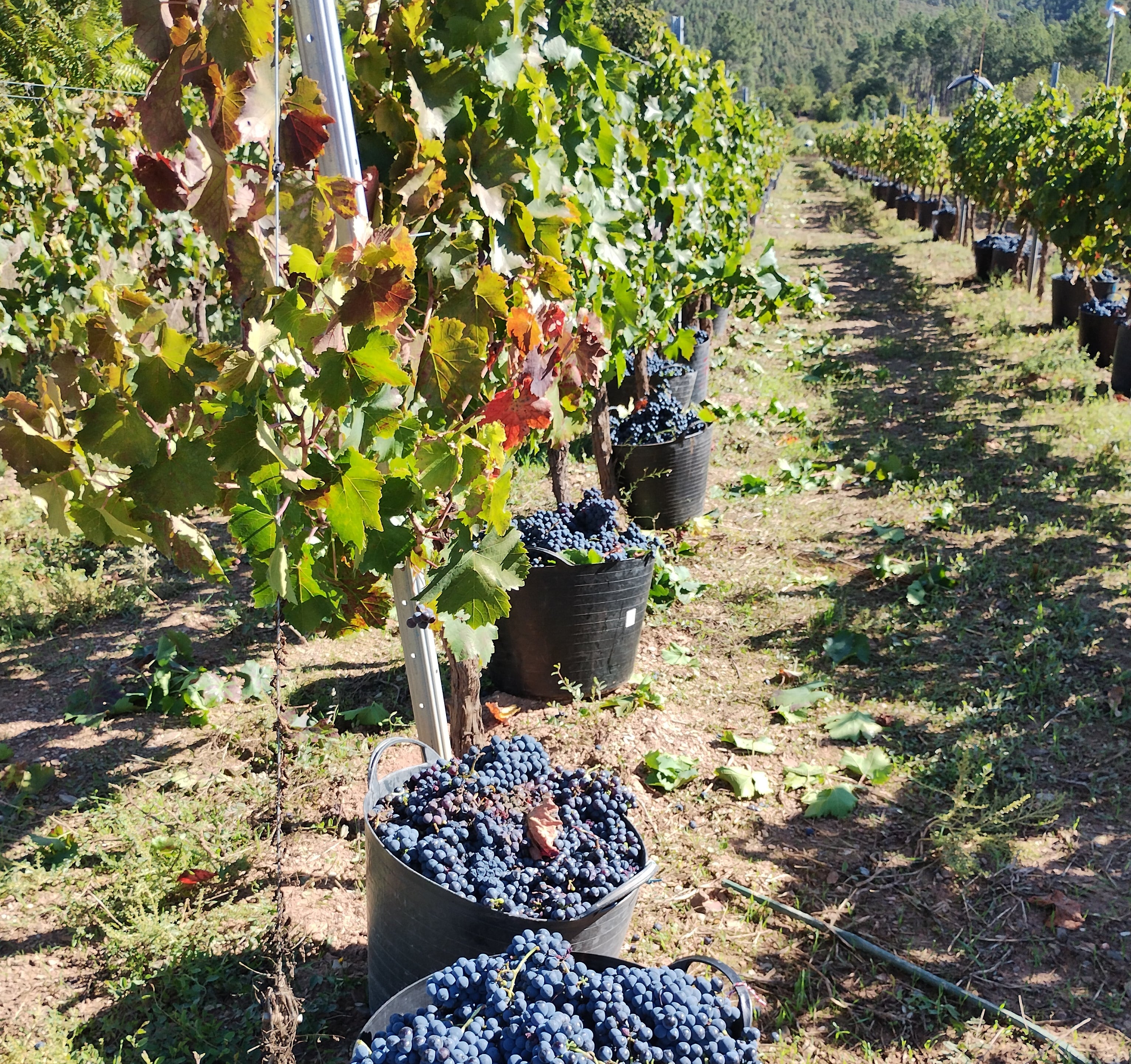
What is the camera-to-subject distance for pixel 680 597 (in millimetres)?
4902

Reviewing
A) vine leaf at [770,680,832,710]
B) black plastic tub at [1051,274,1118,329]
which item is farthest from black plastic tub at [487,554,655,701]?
black plastic tub at [1051,274,1118,329]

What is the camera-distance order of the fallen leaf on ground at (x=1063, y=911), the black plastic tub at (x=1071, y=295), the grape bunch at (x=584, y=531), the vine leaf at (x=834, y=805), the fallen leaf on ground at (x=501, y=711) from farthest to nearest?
the black plastic tub at (x=1071, y=295) → the grape bunch at (x=584, y=531) → the fallen leaf on ground at (x=501, y=711) → the vine leaf at (x=834, y=805) → the fallen leaf on ground at (x=1063, y=911)

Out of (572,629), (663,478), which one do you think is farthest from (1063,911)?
(663,478)

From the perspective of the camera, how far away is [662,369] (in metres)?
6.88

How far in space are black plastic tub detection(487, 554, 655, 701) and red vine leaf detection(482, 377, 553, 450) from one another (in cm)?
126

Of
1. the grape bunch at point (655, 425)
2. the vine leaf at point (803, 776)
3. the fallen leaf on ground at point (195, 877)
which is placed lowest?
the vine leaf at point (803, 776)

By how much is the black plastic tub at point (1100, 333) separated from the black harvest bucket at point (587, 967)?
342 inches

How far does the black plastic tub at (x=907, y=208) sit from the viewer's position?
23.0 meters

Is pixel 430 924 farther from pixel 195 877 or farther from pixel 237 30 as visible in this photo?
pixel 237 30

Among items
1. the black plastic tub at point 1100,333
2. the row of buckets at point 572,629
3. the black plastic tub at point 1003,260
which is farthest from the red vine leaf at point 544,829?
the black plastic tub at point 1003,260

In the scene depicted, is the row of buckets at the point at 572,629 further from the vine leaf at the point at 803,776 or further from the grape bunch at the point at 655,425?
the grape bunch at the point at 655,425

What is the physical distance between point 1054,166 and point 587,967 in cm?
992

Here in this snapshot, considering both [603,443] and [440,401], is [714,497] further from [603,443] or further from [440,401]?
[440,401]

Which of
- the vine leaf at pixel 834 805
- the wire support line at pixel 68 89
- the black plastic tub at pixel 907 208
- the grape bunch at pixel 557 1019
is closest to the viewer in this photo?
the grape bunch at pixel 557 1019
